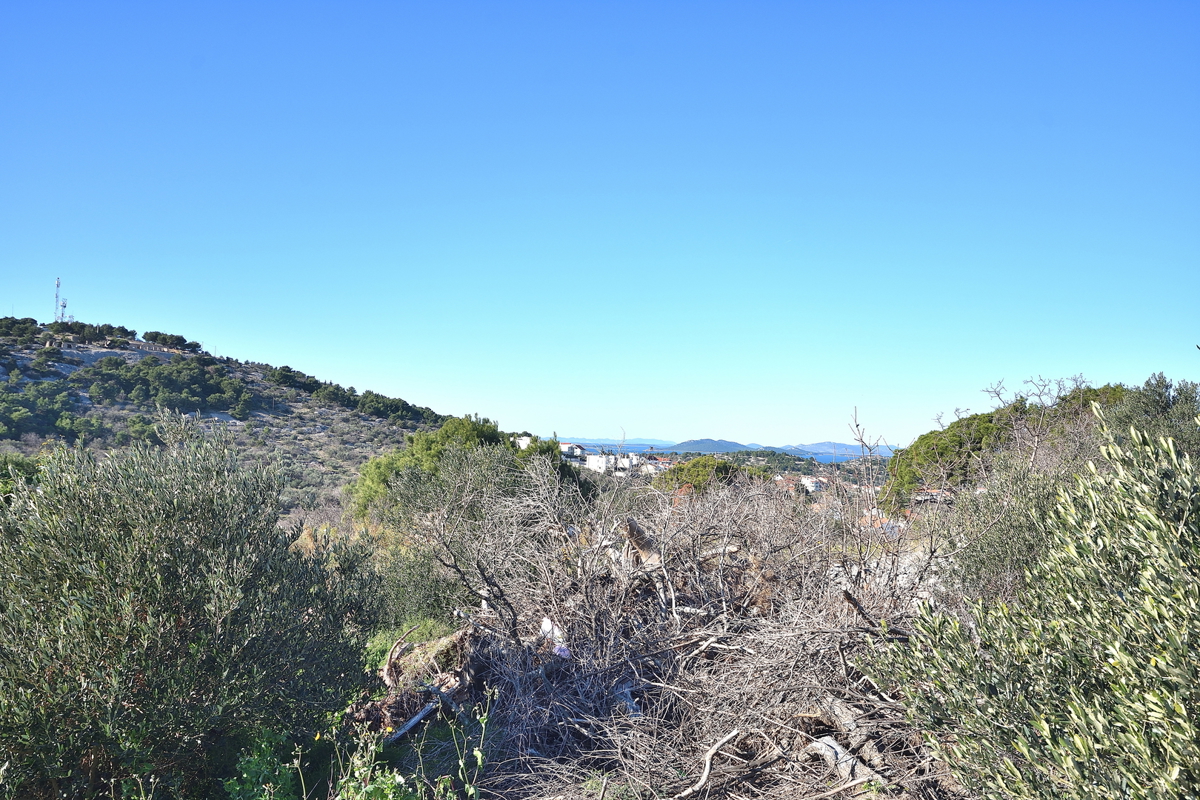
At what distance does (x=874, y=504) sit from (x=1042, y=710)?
3199mm

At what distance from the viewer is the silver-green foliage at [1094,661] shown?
2605mm

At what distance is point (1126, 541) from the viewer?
9.98 feet

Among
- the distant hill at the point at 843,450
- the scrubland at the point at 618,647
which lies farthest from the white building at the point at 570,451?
the distant hill at the point at 843,450

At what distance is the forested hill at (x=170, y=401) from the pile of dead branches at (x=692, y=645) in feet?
51.7

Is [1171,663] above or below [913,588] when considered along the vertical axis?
above

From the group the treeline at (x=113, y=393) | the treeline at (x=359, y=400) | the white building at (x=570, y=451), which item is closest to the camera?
the white building at (x=570, y=451)

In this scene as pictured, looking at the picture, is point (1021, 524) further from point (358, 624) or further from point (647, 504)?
point (358, 624)

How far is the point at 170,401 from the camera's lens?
31.0 m

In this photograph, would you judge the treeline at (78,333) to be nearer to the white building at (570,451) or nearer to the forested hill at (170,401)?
the forested hill at (170,401)

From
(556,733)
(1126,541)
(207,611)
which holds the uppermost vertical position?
(1126,541)

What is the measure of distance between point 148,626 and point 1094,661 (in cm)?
574

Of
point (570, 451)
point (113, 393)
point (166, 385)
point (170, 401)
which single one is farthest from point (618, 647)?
point (166, 385)

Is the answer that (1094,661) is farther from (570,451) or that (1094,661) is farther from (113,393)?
(113,393)

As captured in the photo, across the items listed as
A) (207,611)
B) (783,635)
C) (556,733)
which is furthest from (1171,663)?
(207,611)
